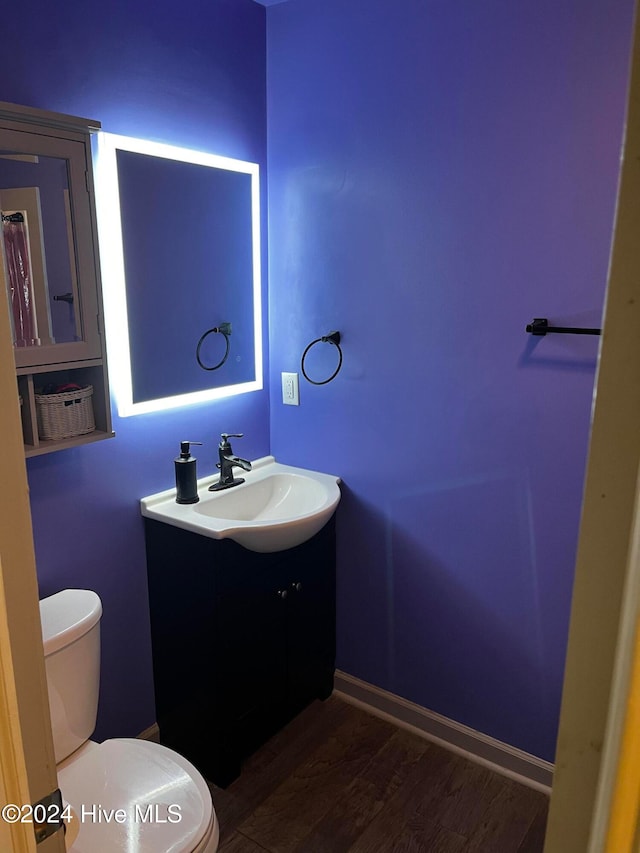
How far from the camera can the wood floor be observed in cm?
183

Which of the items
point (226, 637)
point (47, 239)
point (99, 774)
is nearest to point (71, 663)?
point (99, 774)

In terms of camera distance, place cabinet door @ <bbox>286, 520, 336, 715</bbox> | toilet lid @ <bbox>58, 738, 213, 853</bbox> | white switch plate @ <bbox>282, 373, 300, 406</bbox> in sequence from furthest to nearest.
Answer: white switch plate @ <bbox>282, 373, 300, 406</bbox> → cabinet door @ <bbox>286, 520, 336, 715</bbox> → toilet lid @ <bbox>58, 738, 213, 853</bbox>

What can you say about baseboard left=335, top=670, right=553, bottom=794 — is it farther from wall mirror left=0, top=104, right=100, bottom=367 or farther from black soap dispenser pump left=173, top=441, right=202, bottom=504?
wall mirror left=0, top=104, right=100, bottom=367

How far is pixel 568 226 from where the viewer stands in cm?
171

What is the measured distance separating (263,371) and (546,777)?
65.3 inches

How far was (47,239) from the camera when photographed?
163 centimetres

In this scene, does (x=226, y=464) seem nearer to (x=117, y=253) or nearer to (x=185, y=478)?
(x=185, y=478)

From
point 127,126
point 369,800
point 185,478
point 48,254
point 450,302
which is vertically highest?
point 127,126

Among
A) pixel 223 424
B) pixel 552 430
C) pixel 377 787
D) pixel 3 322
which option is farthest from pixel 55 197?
pixel 377 787

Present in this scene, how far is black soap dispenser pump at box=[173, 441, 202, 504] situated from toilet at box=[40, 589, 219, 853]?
42 cm

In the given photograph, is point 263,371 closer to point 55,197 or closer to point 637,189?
point 55,197

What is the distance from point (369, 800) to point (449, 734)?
15.0 inches

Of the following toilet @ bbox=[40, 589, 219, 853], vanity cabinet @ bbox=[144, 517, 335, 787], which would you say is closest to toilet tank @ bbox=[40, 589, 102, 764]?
toilet @ bbox=[40, 589, 219, 853]

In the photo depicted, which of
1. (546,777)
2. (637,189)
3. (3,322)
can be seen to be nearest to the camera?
(637,189)
